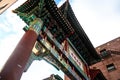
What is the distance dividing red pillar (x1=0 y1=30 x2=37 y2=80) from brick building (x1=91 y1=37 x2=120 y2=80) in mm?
20586

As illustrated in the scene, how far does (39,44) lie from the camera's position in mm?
9312

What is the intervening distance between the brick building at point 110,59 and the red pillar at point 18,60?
2059cm

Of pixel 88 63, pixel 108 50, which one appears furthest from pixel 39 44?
pixel 108 50

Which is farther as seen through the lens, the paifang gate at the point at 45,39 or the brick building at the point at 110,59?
the brick building at the point at 110,59

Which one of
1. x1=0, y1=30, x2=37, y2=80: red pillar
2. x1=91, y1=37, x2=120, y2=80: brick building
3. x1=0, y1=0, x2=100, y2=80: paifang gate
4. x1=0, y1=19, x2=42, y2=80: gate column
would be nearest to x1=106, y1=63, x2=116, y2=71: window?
x1=91, y1=37, x2=120, y2=80: brick building

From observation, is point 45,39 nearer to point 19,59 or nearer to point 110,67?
point 19,59

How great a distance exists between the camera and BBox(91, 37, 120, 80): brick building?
85.9 ft

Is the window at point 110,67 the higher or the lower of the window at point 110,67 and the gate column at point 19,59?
the lower

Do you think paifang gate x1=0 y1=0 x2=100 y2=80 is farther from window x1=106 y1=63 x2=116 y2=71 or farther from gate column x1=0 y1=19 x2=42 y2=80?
window x1=106 y1=63 x2=116 y2=71

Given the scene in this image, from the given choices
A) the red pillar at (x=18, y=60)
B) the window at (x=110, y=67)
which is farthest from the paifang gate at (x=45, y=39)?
the window at (x=110, y=67)

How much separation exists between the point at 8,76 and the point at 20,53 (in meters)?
1.30

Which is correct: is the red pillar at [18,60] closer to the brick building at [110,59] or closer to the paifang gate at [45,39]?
the paifang gate at [45,39]

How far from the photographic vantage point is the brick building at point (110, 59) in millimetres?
26178

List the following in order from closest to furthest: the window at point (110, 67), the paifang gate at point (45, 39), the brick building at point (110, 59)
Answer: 1. the paifang gate at point (45, 39)
2. the brick building at point (110, 59)
3. the window at point (110, 67)
